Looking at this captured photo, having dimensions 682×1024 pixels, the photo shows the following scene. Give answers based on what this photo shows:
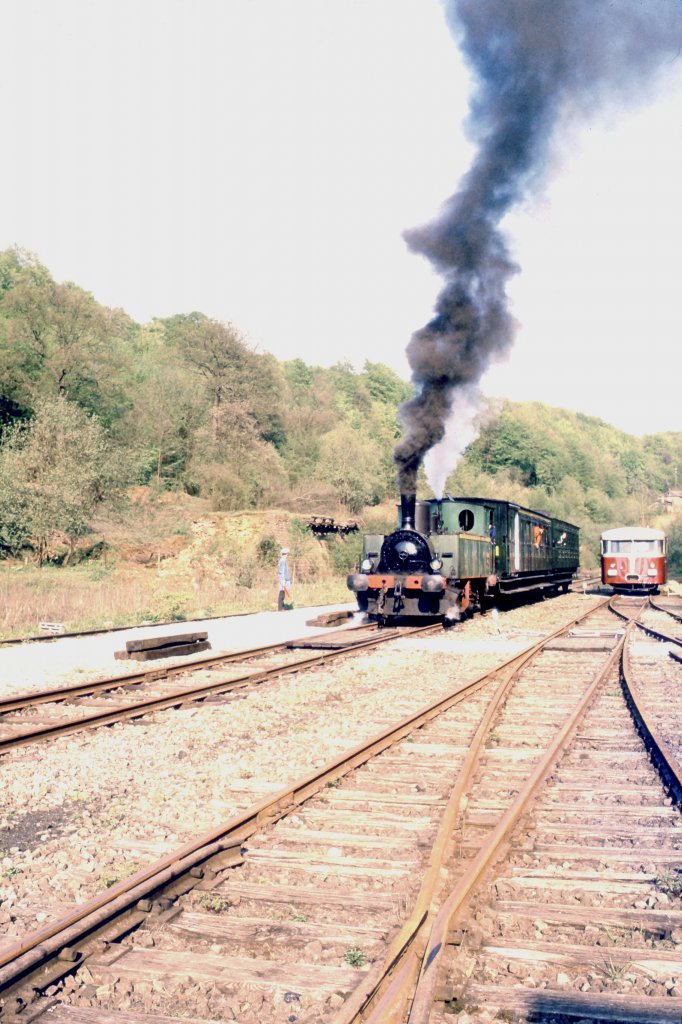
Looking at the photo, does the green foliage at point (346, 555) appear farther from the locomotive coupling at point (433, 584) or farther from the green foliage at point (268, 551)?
the locomotive coupling at point (433, 584)

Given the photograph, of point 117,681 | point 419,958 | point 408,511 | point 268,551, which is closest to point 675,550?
point 268,551

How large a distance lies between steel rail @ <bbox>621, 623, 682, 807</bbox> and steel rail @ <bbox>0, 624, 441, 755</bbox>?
4611 millimetres

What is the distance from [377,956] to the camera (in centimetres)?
355

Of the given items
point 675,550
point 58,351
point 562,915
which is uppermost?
point 58,351

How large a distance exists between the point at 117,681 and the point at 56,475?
2162 cm

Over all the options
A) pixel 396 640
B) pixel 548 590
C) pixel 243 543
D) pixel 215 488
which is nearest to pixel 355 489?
pixel 215 488

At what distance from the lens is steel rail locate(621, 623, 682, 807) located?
6.21m

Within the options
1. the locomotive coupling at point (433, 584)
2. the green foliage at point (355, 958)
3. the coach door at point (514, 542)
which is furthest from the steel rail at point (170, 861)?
the coach door at point (514, 542)

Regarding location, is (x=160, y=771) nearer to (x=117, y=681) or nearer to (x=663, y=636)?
(x=117, y=681)

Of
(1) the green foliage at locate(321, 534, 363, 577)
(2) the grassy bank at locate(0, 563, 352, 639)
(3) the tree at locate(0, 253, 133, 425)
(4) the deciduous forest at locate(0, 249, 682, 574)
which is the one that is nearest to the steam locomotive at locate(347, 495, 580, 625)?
(2) the grassy bank at locate(0, 563, 352, 639)

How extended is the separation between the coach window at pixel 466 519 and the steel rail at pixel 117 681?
6.93 meters

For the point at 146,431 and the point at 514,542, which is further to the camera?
the point at 146,431

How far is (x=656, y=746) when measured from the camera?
23.7 ft

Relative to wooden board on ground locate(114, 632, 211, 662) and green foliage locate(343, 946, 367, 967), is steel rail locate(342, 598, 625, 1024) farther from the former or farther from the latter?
wooden board on ground locate(114, 632, 211, 662)
